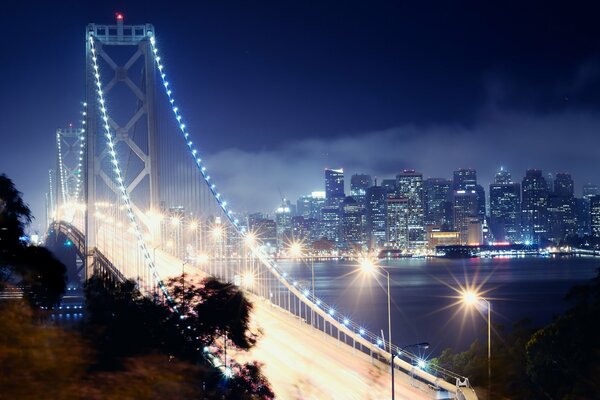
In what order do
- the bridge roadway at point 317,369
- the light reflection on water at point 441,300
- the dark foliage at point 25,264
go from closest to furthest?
the dark foliage at point 25,264, the bridge roadway at point 317,369, the light reflection on water at point 441,300

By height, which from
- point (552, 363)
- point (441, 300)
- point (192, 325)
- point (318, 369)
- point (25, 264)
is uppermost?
point (25, 264)

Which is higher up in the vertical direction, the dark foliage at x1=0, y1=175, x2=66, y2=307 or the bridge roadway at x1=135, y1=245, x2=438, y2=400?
the dark foliage at x1=0, y1=175, x2=66, y2=307

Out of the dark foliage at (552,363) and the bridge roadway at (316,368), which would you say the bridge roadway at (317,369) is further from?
the dark foliage at (552,363)

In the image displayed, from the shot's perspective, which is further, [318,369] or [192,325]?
[318,369]

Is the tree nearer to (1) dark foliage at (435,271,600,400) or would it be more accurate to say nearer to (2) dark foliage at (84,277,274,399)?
(2) dark foliage at (84,277,274,399)

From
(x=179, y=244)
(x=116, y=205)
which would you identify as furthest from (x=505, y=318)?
(x=116, y=205)

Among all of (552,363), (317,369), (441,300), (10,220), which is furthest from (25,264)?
(441,300)

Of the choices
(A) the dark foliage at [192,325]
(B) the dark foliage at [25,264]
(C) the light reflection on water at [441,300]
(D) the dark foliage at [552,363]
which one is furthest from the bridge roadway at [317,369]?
(C) the light reflection on water at [441,300]

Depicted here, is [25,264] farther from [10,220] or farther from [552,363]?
[552,363]

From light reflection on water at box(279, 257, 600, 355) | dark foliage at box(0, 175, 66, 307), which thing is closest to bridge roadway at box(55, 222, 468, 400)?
dark foliage at box(0, 175, 66, 307)

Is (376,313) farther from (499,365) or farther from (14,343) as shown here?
(14,343)
